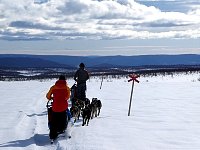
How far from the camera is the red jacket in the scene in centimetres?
1055

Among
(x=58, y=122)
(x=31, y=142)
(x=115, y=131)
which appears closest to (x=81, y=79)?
(x=115, y=131)

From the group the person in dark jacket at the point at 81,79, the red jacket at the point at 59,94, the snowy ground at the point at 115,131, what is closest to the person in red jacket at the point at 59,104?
the red jacket at the point at 59,94

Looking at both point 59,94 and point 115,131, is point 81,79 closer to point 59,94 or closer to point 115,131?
point 115,131

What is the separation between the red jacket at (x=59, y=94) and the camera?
10547 mm

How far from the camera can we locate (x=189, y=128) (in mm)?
11688

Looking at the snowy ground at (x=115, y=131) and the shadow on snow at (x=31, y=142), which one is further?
the shadow on snow at (x=31, y=142)

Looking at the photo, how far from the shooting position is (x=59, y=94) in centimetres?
1055

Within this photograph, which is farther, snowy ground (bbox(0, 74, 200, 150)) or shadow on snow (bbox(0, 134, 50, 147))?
shadow on snow (bbox(0, 134, 50, 147))

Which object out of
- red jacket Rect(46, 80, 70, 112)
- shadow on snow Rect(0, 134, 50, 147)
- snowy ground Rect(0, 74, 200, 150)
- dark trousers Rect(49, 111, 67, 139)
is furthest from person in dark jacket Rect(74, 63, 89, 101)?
shadow on snow Rect(0, 134, 50, 147)

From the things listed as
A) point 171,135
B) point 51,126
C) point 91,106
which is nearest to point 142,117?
point 91,106

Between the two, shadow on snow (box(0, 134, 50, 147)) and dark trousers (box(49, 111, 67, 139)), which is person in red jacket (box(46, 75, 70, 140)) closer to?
dark trousers (box(49, 111, 67, 139))

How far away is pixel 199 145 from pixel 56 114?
3748 millimetres

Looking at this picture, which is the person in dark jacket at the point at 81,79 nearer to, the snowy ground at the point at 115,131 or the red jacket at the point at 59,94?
the snowy ground at the point at 115,131

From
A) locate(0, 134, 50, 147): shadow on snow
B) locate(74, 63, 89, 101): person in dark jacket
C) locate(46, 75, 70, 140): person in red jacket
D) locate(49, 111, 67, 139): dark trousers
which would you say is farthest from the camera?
locate(74, 63, 89, 101): person in dark jacket
